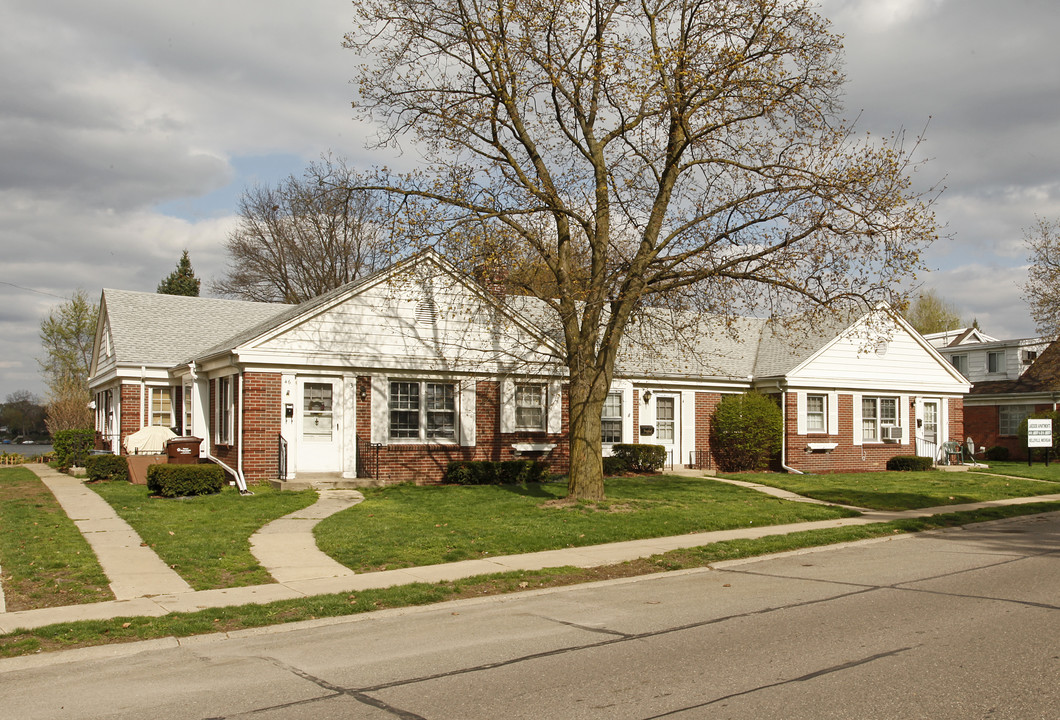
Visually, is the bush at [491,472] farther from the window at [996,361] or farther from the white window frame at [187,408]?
the window at [996,361]

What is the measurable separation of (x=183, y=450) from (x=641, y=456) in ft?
39.9

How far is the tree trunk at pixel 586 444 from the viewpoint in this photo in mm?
16844

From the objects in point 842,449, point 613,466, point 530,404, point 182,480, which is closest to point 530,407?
point 530,404

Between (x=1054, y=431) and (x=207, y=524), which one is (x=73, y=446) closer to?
(x=207, y=524)

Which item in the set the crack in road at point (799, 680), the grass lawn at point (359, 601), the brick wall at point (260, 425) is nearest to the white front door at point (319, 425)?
the brick wall at point (260, 425)

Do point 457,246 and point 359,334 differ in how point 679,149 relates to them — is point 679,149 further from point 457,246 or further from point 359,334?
point 359,334

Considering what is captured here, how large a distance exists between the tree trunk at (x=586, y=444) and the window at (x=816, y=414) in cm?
1366

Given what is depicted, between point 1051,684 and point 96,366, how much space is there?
113 ft

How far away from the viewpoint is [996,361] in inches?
1681

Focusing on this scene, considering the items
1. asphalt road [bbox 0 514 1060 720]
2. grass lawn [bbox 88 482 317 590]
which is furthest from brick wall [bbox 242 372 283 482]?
asphalt road [bbox 0 514 1060 720]

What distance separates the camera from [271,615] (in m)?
9.04

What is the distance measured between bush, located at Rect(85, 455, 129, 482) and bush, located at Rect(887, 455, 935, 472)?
2367 cm

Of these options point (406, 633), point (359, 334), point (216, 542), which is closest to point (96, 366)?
point (359, 334)

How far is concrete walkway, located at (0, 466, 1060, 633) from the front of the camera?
9180mm
